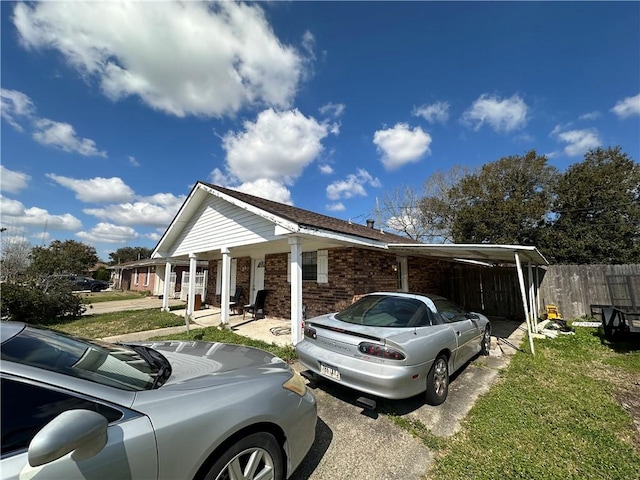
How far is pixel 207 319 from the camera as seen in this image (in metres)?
10.9

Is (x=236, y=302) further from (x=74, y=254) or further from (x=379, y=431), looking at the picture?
(x=74, y=254)

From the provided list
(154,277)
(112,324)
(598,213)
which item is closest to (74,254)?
(154,277)

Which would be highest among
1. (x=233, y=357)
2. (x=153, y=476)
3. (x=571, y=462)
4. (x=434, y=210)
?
(x=434, y=210)

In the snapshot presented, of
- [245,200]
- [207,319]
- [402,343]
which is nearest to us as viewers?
[402,343]

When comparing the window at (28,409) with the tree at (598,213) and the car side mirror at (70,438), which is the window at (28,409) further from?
the tree at (598,213)

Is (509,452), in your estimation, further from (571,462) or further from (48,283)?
(48,283)

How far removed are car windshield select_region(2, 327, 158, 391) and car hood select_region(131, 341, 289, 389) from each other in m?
0.21

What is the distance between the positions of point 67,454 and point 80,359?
729mm

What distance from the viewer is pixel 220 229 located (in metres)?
9.62

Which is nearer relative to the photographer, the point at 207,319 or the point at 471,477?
the point at 471,477

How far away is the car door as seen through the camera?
1166 mm

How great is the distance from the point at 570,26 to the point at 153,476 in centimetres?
1175

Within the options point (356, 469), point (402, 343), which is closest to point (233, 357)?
point (356, 469)

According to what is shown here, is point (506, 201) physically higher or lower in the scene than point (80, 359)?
higher
